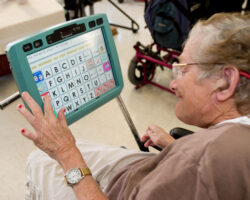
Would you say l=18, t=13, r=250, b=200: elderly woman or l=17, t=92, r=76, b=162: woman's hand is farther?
l=17, t=92, r=76, b=162: woman's hand

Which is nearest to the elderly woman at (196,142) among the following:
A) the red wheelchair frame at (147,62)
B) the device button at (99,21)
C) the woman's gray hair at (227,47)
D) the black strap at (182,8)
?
the woman's gray hair at (227,47)

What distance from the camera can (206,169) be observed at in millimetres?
667

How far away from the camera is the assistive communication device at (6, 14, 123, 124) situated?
86 cm

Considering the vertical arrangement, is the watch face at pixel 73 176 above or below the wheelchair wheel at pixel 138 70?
above

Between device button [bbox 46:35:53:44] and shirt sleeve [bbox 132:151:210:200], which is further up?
device button [bbox 46:35:53:44]

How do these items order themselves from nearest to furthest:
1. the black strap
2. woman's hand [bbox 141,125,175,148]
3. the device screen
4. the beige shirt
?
the beige shirt
the device screen
woman's hand [bbox 141,125,175,148]
the black strap

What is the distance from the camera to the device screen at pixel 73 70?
0.92 m

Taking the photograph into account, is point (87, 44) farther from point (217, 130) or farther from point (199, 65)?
point (217, 130)

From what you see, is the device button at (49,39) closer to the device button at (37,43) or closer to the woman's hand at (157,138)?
the device button at (37,43)

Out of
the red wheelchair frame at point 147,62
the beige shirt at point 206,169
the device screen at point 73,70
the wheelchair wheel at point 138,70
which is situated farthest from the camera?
the wheelchair wheel at point 138,70

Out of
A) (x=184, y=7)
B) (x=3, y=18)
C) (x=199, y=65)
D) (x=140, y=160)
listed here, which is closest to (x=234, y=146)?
(x=199, y=65)

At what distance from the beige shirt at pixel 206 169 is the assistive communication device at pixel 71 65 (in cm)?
40

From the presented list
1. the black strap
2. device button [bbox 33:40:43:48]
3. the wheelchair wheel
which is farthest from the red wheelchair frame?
device button [bbox 33:40:43:48]

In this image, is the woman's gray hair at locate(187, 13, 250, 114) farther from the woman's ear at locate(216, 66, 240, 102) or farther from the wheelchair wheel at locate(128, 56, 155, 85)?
the wheelchair wheel at locate(128, 56, 155, 85)
